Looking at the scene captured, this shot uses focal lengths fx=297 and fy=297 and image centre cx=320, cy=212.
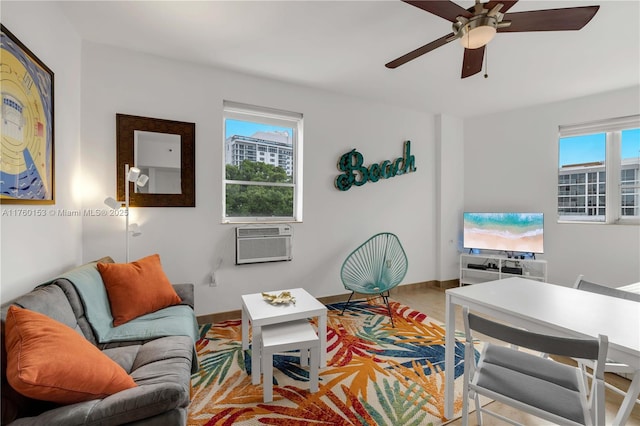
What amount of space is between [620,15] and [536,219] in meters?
2.37

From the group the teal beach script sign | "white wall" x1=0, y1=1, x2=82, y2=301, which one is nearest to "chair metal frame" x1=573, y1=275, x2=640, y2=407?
the teal beach script sign

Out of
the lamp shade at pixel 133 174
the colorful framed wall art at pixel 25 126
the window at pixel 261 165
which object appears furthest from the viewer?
the window at pixel 261 165

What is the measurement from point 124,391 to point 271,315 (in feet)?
3.11

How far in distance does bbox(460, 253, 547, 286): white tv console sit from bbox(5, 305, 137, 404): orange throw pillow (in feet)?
13.6

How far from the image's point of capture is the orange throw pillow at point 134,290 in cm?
198

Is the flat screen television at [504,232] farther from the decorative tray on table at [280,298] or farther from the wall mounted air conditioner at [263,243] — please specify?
the decorative tray on table at [280,298]

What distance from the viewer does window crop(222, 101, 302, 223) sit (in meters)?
3.18

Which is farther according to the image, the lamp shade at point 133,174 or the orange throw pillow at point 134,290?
the lamp shade at point 133,174

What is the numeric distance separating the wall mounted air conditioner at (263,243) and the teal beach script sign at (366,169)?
937 millimetres

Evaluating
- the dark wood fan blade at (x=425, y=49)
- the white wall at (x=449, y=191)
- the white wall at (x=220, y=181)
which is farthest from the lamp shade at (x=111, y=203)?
the white wall at (x=449, y=191)

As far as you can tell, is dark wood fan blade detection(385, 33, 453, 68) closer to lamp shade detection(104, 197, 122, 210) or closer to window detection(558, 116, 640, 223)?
lamp shade detection(104, 197, 122, 210)

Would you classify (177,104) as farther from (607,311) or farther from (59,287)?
(607,311)

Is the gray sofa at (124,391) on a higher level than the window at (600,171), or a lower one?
lower

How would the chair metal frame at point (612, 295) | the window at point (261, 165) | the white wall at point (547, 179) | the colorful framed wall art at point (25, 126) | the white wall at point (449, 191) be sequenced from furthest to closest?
the white wall at point (449, 191)
the white wall at point (547, 179)
the window at point (261, 165)
the chair metal frame at point (612, 295)
the colorful framed wall art at point (25, 126)
